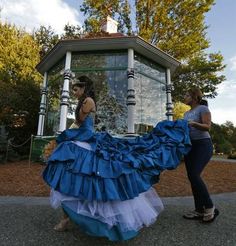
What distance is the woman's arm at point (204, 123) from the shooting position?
3.70 meters

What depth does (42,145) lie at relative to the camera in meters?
10.4

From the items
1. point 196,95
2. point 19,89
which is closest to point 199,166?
point 196,95

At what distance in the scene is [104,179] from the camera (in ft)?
9.24

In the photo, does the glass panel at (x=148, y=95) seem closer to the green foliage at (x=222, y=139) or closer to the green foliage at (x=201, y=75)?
the green foliage at (x=201, y=75)

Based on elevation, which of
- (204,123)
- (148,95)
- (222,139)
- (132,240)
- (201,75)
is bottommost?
(132,240)

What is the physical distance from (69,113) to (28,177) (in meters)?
2.92

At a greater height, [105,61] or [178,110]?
[105,61]

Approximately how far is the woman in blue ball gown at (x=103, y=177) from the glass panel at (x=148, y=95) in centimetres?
642

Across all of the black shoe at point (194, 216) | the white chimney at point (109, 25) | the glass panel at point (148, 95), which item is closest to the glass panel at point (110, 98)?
the glass panel at point (148, 95)

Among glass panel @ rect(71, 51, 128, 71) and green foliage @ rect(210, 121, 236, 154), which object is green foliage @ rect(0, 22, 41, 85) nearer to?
glass panel @ rect(71, 51, 128, 71)

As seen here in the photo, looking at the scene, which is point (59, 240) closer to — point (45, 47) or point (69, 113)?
point (69, 113)

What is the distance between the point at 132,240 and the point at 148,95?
7.96m

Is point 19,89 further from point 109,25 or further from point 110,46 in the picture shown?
point 110,46

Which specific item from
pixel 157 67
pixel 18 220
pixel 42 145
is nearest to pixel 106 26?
pixel 157 67
